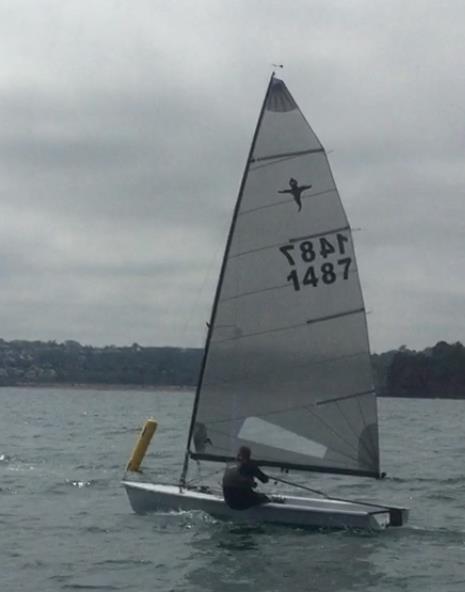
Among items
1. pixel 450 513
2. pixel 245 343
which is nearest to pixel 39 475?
pixel 450 513

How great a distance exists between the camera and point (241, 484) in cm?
1738

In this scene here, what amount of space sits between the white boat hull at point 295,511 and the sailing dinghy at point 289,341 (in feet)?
0.06

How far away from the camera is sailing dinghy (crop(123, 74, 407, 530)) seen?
17625mm

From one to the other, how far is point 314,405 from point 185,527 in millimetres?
2380

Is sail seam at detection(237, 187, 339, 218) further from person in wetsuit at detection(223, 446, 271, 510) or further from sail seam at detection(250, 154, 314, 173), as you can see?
person in wetsuit at detection(223, 446, 271, 510)

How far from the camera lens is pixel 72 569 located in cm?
1606

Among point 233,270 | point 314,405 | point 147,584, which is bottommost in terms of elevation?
point 147,584

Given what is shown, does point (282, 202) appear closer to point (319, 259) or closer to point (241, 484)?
point (319, 259)

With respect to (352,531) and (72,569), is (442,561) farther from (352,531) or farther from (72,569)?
(72,569)

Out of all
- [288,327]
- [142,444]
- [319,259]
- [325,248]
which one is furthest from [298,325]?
[142,444]

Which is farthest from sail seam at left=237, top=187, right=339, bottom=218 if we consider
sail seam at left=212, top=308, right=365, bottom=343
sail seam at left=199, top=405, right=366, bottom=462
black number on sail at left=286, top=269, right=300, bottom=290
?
sail seam at left=199, top=405, right=366, bottom=462

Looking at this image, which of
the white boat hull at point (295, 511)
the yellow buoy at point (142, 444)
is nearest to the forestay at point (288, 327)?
the white boat hull at point (295, 511)

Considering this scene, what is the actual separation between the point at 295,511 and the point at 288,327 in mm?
2399

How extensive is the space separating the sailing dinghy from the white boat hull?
0.02m
